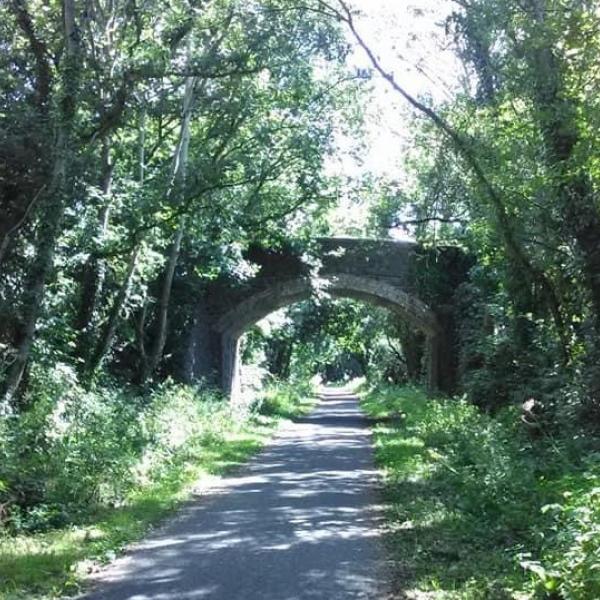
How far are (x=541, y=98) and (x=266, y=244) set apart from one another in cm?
1254

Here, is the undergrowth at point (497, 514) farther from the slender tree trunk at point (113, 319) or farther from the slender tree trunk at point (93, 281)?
the slender tree trunk at point (93, 281)

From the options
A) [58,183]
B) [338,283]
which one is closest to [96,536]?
[58,183]

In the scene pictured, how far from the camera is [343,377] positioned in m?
85.9

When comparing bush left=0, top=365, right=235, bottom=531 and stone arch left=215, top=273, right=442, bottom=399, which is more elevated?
stone arch left=215, top=273, right=442, bottom=399

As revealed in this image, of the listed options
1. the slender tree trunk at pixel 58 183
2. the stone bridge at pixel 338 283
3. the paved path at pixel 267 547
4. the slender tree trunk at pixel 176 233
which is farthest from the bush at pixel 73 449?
the stone bridge at pixel 338 283

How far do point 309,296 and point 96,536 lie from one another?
59.0ft

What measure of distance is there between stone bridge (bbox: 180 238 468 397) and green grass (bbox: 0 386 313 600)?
10.1 metres

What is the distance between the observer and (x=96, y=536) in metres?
7.61

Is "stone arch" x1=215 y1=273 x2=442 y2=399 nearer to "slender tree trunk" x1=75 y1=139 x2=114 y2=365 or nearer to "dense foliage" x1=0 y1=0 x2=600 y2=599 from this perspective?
"dense foliage" x1=0 y1=0 x2=600 y2=599

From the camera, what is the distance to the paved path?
6.02 metres

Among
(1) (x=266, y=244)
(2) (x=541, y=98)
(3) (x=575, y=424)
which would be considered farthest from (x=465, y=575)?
(1) (x=266, y=244)

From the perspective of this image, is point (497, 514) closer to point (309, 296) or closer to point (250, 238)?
point (250, 238)

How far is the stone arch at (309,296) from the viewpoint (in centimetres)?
2416

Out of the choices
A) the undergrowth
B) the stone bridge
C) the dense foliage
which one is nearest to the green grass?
the dense foliage
